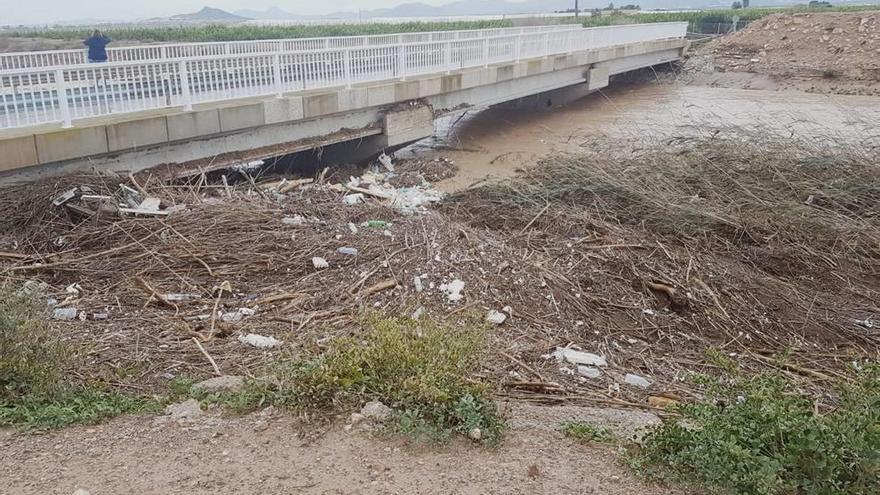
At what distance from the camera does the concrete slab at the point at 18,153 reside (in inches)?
321

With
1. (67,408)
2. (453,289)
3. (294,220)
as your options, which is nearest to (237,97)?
(294,220)

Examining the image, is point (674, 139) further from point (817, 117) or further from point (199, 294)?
point (817, 117)

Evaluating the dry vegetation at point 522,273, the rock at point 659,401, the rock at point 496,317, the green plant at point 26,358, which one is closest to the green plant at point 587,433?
the dry vegetation at point 522,273

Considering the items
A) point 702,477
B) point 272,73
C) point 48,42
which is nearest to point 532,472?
point 702,477

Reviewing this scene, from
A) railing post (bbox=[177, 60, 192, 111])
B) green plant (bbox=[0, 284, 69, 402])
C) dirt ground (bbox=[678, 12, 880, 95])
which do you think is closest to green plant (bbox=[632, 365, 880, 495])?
green plant (bbox=[0, 284, 69, 402])

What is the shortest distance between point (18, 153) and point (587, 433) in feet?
25.1

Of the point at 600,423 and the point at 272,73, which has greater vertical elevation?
the point at 272,73

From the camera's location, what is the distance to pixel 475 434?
374 cm

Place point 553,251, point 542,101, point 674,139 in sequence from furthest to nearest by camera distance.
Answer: point 542,101
point 674,139
point 553,251

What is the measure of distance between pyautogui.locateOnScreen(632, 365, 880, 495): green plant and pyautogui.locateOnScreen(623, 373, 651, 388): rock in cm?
166

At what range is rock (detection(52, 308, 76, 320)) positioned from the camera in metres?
5.92

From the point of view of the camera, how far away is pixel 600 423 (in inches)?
170

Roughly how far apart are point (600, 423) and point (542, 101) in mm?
19849

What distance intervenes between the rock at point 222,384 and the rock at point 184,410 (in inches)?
9.6
